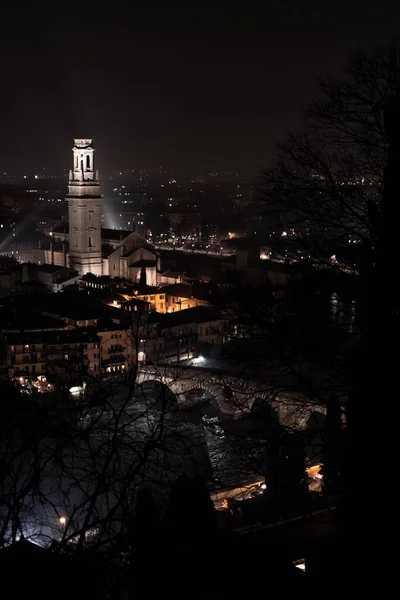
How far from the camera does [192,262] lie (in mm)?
33125

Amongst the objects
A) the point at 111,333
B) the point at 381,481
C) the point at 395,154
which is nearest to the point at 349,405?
the point at 381,481

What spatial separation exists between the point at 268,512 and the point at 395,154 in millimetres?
4916

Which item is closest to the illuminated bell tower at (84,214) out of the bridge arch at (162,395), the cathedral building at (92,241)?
the cathedral building at (92,241)

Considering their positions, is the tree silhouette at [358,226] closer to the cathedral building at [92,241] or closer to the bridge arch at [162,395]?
the bridge arch at [162,395]

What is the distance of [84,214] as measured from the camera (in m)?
26.3

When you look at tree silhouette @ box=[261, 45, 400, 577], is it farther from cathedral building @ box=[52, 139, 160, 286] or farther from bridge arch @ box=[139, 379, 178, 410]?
cathedral building @ box=[52, 139, 160, 286]

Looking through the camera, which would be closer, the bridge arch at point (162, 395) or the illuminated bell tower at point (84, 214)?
the bridge arch at point (162, 395)

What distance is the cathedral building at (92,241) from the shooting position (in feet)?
85.3

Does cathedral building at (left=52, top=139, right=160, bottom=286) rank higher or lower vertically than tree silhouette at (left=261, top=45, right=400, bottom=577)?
higher

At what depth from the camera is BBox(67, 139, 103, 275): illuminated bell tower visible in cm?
2617

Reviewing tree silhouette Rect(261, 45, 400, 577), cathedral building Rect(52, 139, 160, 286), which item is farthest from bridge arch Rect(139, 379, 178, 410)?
cathedral building Rect(52, 139, 160, 286)

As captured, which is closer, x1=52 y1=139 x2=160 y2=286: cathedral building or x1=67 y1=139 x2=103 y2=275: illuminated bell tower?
x1=52 y1=139 x2=160 y2=286: cathedral building

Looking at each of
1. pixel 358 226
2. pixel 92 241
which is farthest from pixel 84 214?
pixel 358 226

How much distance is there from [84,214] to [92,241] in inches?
39.4
